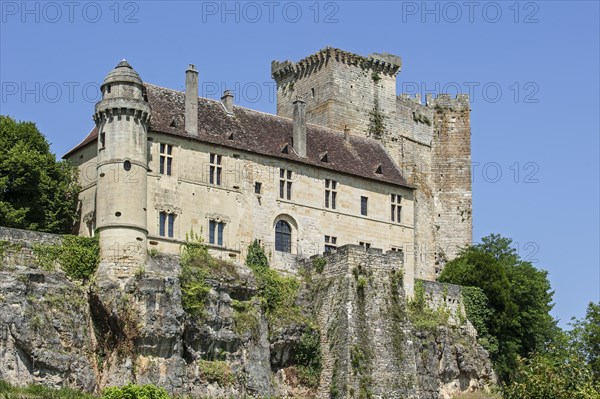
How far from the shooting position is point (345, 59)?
80.8m

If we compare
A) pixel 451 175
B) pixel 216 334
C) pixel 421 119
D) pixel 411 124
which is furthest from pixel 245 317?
pixel 421 119

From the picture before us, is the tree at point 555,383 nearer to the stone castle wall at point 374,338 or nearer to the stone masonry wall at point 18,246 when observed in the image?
the stone castle wall at point 374,338

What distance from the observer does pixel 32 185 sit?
204 ft

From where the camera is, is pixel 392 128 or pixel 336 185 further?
pixel 392 128

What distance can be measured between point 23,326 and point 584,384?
25.4 m

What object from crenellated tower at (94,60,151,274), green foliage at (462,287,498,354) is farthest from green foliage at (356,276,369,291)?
crenellated tower at (94,60,151,274)

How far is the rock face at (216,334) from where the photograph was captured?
5494cm

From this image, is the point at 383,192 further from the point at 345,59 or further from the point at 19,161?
the point at 19,161

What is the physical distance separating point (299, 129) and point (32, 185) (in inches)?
620

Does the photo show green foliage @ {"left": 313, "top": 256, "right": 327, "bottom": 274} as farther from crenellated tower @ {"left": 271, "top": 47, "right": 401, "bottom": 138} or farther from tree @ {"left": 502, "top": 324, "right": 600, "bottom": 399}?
crenellated tower @ {"left": 271, "top": 47, "right": 401, "bottom": 138}

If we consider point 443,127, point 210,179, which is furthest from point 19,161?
point 443,127

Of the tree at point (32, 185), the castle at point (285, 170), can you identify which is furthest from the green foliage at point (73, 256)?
the tree at point (32, 185)

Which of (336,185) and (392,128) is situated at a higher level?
(392,128)

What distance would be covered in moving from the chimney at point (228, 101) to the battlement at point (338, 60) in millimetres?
12659
